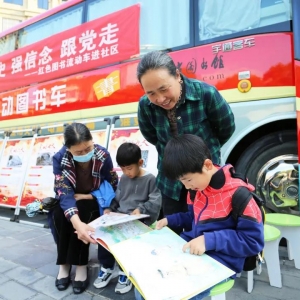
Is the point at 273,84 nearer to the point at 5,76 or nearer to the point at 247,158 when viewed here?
the point at 247,158

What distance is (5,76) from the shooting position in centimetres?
429

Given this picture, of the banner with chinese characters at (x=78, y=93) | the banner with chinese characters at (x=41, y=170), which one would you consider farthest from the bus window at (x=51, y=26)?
the banner with chinese characters at (x=41, y=170)

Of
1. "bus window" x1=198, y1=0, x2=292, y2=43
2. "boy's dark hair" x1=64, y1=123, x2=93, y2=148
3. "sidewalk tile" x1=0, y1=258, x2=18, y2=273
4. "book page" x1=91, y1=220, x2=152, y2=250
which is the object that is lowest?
"sidewalk tile" x1=0, y1=258, x2=18, y2=273

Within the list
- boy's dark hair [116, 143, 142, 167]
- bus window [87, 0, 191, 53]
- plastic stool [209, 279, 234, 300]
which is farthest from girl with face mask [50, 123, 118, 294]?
bus window [87, 0, 191, 53]

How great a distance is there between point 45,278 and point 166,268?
1356 mm

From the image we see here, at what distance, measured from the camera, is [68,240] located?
6.14 feet

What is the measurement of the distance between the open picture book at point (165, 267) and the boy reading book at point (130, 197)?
575 mm

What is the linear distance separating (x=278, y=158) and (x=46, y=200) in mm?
1769

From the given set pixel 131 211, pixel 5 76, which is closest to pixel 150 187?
pixel 131 211

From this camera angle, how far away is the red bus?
87.4 inches

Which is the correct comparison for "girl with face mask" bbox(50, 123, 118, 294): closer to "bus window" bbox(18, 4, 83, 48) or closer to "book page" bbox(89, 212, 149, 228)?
"book page" bbox(89, 212, 149, 228)

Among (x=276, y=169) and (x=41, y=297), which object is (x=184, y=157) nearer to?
(x=41, y=297)

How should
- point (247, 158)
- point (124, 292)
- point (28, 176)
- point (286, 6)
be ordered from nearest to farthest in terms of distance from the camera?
1. point (124, 292)
2. point (286, 6)
3. point (247, 158)
4. point (28, 176)

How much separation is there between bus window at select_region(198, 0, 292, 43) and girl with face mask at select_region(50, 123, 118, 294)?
149 cm
